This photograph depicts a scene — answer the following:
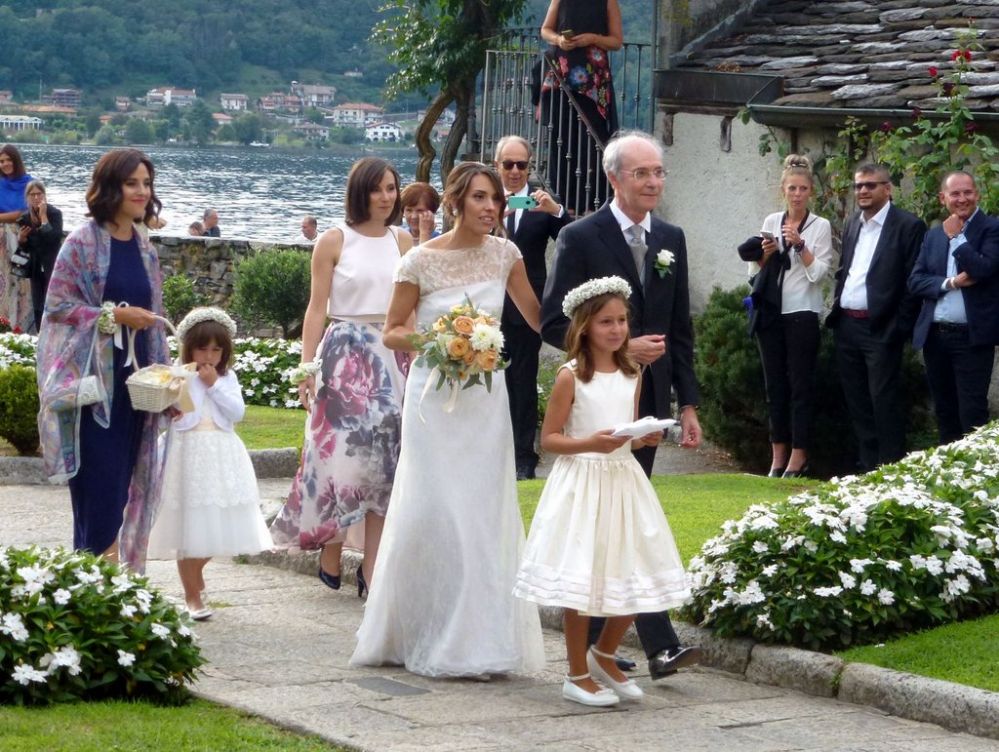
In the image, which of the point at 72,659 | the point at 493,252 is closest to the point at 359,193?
the point at 493,252

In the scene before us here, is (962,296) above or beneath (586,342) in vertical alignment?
above

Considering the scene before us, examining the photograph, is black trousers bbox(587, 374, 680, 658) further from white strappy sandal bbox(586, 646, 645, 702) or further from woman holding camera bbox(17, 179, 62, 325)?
woman holding camera bbox(17, 179, 62, 325)

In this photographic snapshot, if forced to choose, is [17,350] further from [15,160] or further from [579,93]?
[579,93]

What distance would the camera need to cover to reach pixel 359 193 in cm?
865

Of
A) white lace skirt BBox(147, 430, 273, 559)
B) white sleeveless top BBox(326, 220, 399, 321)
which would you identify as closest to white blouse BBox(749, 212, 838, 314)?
white sleeveless top BBox(326, 220, 399, 321)

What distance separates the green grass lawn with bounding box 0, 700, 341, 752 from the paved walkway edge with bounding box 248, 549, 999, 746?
6.92 ft

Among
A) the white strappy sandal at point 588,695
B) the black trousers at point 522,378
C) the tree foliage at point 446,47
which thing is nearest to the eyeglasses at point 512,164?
the black trousers at point 522,378

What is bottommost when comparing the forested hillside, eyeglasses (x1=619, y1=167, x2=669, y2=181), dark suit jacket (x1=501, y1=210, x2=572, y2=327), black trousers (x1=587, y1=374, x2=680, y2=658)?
black trousers (x1=587, y1=374, x2=680, y2=658)

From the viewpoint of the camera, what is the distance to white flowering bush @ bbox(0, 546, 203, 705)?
6098 mm

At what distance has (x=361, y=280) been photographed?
856 centimetres

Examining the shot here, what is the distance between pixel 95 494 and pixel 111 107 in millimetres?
38734

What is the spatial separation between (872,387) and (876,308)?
54 cm

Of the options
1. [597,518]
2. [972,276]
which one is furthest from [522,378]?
[597,518]

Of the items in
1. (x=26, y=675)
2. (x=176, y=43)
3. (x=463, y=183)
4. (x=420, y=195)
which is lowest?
(x=26, y=675)
